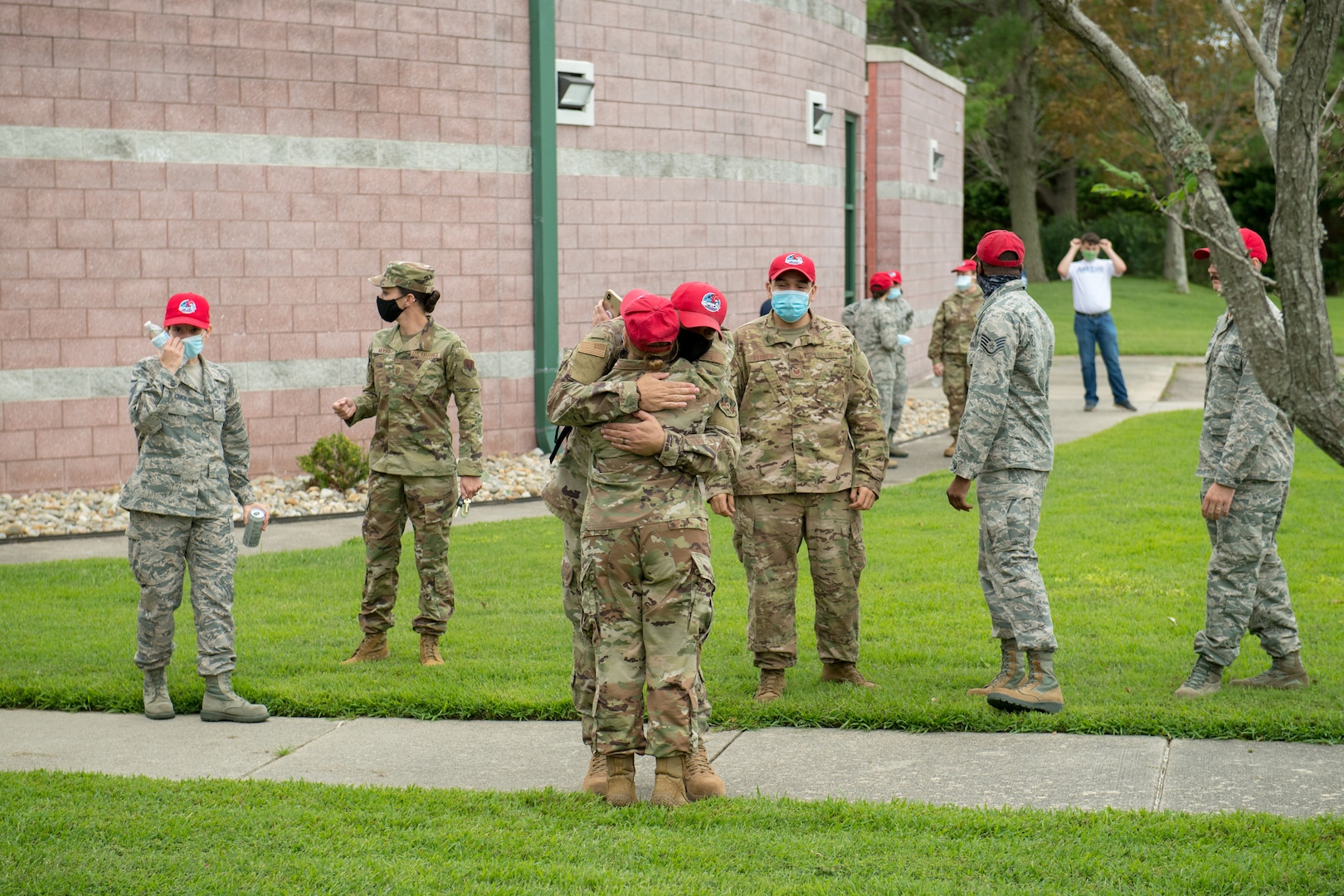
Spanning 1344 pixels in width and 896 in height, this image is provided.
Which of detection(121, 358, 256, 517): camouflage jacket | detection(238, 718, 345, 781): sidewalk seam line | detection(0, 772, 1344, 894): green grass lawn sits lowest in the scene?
detection(238, 718, 345, 781): sidewalk seam line

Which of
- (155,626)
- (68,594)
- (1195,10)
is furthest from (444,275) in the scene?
(1195,10)

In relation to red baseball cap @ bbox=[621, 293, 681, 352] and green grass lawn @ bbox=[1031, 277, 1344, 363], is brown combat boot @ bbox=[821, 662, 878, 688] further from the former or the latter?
green grass lawn @ bbox=[1031, 277, 1344, 363]

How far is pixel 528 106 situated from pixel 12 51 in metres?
4.98

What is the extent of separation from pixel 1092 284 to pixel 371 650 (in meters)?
13.2

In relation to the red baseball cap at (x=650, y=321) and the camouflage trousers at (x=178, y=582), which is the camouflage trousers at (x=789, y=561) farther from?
the camouflage trousers at (x=178, y=582)

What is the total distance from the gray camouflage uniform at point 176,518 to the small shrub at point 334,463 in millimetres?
6009

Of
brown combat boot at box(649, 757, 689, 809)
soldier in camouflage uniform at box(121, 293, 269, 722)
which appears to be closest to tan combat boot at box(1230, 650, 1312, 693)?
brown combat boot at box(649, 757, 689, 809)

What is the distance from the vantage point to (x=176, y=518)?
21.9 ft

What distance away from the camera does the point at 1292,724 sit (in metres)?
5.99

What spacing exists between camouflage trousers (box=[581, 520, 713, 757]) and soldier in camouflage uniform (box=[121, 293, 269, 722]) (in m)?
2.33

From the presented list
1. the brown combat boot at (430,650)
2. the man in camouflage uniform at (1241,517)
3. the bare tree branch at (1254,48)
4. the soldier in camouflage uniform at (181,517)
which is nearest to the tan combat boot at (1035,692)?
the man in camouflage uniform at (1241,517)

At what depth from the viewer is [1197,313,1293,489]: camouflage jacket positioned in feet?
20.6

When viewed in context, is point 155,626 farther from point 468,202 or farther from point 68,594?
point 468,202

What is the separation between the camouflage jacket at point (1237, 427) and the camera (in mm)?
6289
